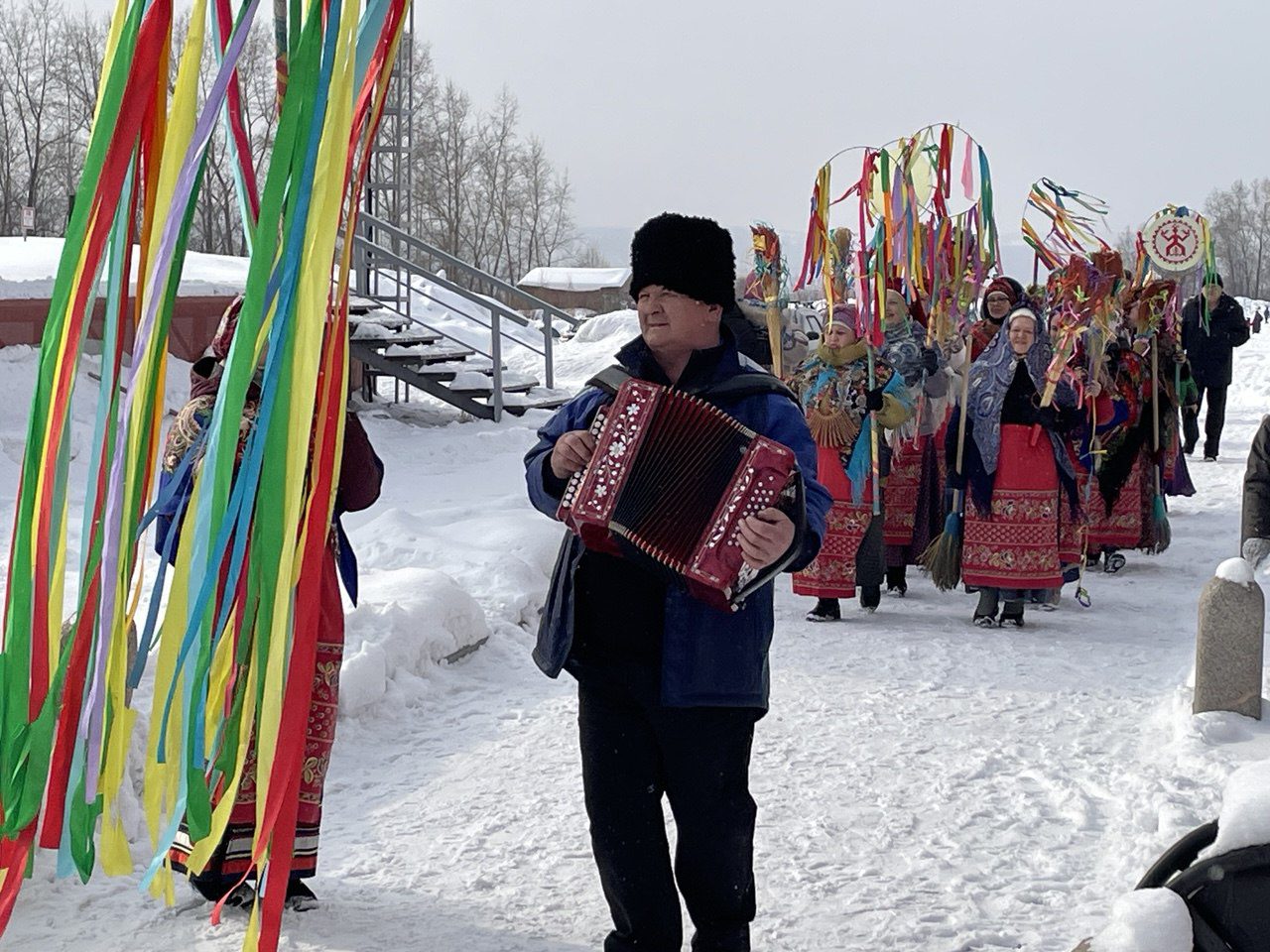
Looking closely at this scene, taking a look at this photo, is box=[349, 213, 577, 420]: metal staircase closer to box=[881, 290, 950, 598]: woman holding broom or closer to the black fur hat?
box=[881, 290, 950, 598]: woman holding broom

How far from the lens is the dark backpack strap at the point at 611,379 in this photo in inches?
121

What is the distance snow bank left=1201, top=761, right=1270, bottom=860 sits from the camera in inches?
73.2

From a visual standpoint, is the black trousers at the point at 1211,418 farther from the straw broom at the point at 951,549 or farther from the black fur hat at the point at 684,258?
the black fur hat at the point at 684,258

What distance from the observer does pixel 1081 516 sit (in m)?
7.90

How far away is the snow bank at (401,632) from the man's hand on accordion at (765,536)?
110 inches

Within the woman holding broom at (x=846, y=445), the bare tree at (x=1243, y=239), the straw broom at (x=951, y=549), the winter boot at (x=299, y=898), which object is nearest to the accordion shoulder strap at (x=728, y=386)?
the winter boot at (x=299, y=898)

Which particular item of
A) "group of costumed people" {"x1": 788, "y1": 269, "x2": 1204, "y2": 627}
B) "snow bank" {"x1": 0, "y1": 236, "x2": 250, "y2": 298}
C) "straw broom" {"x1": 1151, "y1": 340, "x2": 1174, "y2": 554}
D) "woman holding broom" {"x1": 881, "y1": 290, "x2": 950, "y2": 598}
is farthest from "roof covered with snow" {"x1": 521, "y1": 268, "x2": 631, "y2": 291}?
"group of costumed people" {"x1": 788, "y1": 269, "x2": 1204, "y2": 627}

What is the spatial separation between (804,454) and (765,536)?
11.8 inches

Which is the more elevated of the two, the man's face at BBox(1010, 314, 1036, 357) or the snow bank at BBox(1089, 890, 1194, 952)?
the man's face at BBox(1010, 314, 1036, 357)

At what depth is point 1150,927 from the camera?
1.84 meters

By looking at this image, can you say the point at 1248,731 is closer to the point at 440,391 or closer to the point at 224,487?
the point at 224,487

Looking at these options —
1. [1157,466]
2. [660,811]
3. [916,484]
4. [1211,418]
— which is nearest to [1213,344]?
[1211,418]

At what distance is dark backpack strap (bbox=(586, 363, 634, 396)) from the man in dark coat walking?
3 cm

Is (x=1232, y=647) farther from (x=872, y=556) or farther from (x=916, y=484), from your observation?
(x=916, y=484)
